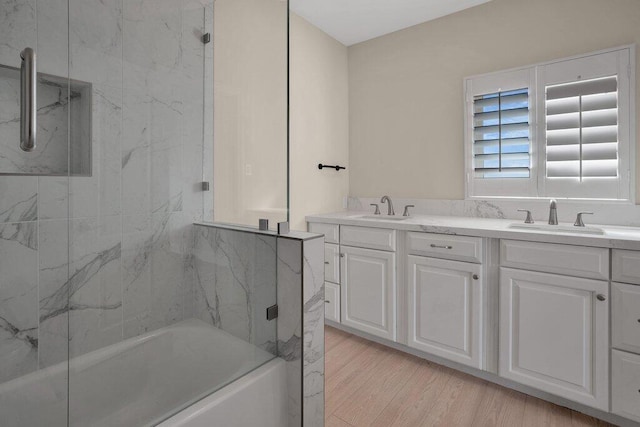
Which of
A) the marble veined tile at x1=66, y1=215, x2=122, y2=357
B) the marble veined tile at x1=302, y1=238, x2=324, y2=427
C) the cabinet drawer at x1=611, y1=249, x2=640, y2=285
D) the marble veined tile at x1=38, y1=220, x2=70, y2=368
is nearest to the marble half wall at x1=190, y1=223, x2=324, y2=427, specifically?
the marble veined tile at x1=302, y1=238, x2=324, y2=427

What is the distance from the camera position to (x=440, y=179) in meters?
2.70

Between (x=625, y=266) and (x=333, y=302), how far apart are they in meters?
1.72

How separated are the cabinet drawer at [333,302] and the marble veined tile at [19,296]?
5.81 feet

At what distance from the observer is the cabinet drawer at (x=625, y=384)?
4.90 ft

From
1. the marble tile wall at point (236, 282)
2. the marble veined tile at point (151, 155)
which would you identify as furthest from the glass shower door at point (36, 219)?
the marble tile wall at point (236, 282)

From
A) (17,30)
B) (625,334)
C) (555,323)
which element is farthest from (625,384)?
(17,30)

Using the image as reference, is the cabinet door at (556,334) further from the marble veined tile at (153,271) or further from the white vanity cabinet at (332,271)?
the marble veined tile at (153,271)

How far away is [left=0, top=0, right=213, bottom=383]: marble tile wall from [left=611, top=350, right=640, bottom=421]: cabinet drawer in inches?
76.7

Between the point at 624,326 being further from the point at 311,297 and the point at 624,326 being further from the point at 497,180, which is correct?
the point at 311,297

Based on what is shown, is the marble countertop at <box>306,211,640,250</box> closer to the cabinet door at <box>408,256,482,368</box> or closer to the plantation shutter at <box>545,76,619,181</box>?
the cabinet door at <box>408,256,482,368</box>

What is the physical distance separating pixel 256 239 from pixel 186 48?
0.91 metres

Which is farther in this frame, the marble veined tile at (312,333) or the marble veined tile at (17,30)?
the marble veined tile at (312,333)

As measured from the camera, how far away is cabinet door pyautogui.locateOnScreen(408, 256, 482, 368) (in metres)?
1.94

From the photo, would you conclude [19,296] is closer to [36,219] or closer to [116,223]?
[36,219]
